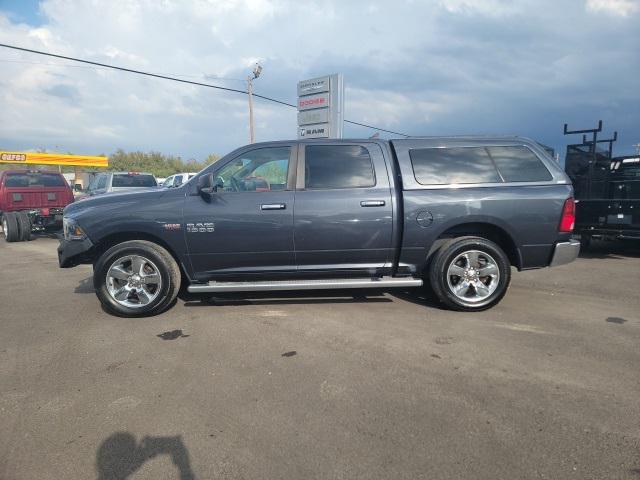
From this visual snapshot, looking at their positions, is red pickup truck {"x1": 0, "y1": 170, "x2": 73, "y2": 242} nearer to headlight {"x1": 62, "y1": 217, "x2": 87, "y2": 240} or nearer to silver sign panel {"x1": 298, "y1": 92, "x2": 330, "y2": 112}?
headlight {"x1": 62, "y1": 217, "x2": 87, "y2": 240}

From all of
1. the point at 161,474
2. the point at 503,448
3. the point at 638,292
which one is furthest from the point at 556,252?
the point at 161,474

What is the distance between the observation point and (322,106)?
57.3 feet

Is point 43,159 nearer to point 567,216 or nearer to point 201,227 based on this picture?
point 201,227

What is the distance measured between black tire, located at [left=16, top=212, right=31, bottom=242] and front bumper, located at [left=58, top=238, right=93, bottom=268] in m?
8.50

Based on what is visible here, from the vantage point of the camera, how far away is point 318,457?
2346 millimetres

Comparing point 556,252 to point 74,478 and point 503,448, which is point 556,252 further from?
point 74,478

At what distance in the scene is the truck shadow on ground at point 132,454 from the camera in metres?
2.25

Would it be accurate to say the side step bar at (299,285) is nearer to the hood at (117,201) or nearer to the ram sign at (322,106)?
the hood at (117,201)

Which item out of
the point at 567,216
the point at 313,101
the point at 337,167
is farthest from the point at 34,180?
the point at 567,216

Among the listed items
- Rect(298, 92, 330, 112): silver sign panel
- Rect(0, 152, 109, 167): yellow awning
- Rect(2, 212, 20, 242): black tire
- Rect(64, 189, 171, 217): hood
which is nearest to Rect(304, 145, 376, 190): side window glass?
Rect(64, 189, 171, 217): hood

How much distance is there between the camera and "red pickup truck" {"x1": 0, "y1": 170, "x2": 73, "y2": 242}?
37.9 ft

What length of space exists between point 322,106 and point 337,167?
13.6m

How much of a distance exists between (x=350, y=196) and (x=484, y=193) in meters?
1.50

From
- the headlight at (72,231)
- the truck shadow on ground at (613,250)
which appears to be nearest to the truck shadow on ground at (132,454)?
the headlight at (72,231)
